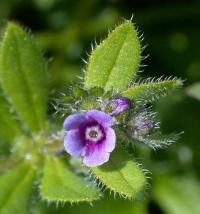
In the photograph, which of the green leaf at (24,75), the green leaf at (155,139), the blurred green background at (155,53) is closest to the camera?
the green leaf at (155,139)

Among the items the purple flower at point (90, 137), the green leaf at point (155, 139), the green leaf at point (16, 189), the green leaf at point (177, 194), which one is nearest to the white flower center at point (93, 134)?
the purple flower at point (90, 137)

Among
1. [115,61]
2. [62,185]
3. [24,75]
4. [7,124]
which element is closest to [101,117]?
[115,61]

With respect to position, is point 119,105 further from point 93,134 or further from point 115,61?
point 115,61

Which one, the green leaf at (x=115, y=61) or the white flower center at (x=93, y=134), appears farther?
the green leaf at (x=115, y=61)

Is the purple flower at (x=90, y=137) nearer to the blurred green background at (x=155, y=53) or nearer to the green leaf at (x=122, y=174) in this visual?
the green leaf at (x=122, y=174)

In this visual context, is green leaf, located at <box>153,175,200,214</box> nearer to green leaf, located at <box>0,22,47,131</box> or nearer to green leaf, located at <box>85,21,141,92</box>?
green leaf, located at <box>0,22,47,131</box>

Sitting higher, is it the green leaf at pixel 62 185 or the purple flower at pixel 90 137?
the purple flower at pixel 90 137

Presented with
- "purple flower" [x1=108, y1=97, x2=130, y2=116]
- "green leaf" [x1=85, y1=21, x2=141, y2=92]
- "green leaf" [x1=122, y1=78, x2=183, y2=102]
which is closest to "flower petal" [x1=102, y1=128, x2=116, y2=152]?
"purple flower" [x1=108, y1=97, x2=130, y2=116]
